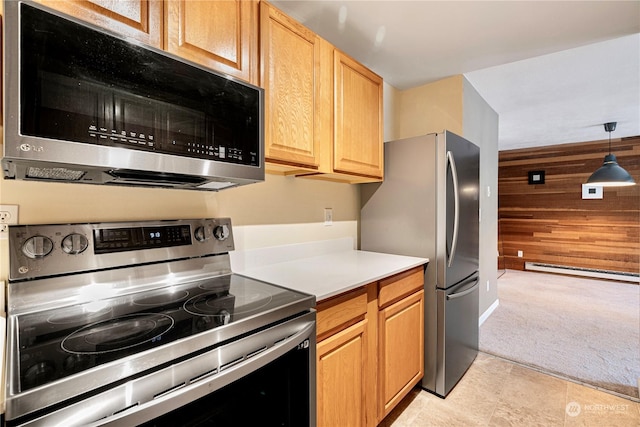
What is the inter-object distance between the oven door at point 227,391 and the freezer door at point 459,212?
1.12 metres

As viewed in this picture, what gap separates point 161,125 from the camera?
1.00 m

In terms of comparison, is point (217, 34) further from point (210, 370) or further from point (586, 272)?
point (586, 272)

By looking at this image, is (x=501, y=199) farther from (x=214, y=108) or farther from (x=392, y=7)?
(x=214, y=108)

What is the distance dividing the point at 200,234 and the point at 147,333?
634 millimetres


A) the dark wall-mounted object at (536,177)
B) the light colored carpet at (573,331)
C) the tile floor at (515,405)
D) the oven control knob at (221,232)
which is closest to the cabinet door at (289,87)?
the oven control knob at (221,232)

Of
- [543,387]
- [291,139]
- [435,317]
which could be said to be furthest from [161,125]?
[543,387]

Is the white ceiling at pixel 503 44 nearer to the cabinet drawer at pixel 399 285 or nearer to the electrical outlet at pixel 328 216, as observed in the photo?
the electrical outlet at pixel 328 216

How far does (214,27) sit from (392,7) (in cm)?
99

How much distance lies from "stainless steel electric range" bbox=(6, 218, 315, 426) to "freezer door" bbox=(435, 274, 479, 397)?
3.50ft

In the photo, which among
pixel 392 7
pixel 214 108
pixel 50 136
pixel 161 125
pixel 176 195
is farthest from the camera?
pixel 392 7

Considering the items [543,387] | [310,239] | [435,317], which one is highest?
[310,239]

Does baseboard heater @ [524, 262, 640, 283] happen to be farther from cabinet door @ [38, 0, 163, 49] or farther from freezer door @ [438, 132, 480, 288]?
cabinet door @ [38, 0, 163, 49]

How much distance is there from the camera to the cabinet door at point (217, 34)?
1080mm

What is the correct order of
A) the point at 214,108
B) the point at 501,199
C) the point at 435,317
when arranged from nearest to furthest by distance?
the point at 214,108
the point at 435,317
the point at 501,199
